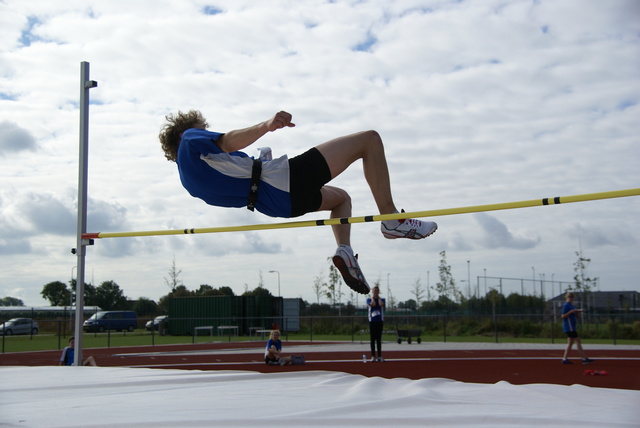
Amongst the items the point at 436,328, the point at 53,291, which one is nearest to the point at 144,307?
the point at 436,328

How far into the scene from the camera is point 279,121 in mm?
2977

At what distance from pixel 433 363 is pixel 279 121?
9786 mm

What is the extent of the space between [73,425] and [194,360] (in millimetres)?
12484

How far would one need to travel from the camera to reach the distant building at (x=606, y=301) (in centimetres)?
2198

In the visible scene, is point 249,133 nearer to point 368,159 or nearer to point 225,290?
point 368,159

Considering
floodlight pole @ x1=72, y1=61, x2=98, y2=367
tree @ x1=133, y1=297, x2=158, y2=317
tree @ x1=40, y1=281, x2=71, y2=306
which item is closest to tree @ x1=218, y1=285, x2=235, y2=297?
tree @ x1=133, y1=297, x2=158, y2=317

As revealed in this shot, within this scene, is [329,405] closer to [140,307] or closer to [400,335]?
[400,335]

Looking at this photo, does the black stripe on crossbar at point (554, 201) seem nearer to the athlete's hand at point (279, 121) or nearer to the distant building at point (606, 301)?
the athlete's hand at point (279, 121)

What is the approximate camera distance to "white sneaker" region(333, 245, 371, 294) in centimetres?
369

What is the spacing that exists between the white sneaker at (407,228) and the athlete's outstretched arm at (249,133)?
92 centimetres

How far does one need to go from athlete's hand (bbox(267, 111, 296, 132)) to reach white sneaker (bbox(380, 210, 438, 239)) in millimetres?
917

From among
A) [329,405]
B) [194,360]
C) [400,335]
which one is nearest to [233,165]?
[329,405]

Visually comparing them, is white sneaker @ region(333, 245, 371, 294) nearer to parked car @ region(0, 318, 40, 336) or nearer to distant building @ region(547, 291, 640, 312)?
distant building @ region(547, 291, 640, 312)

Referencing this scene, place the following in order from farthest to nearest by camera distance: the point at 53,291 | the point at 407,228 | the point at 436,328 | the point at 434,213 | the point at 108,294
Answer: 1. the point at 53,291
2. the point at 108,294
3. the point at 436,328
4. the point at 407,228
5. the point at 434,213
